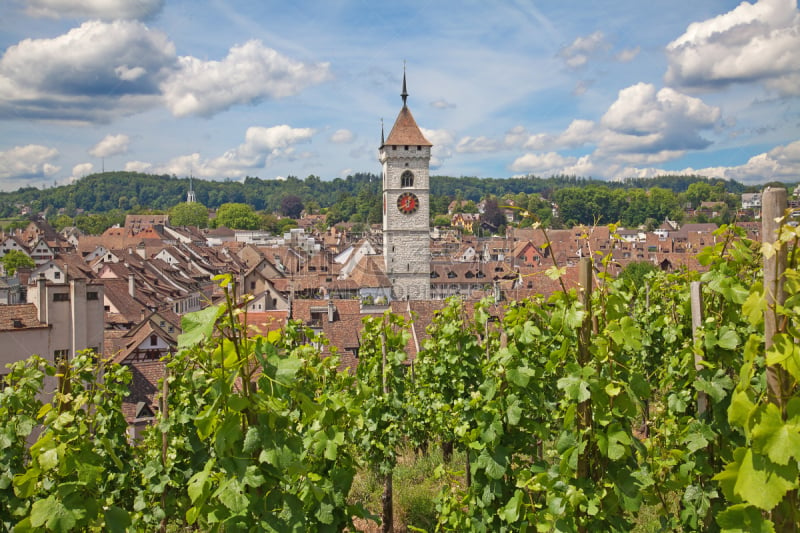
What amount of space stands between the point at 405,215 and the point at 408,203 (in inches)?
36.4

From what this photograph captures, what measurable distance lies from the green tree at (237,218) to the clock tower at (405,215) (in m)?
107

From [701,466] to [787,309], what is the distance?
2.04m

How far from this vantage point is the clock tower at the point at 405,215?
4662cm

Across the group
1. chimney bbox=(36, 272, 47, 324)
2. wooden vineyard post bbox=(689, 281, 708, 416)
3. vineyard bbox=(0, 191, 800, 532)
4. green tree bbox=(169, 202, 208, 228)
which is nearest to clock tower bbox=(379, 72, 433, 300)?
chimney bbox=(36, 272, 47, 324)

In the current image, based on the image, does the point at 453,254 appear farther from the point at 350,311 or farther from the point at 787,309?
the point at 787,309

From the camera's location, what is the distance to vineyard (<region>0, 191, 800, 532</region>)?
2.68m

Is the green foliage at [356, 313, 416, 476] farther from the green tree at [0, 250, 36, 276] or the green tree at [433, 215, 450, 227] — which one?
the green tree at [433, 215, 450, 227]

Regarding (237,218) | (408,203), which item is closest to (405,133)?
(408,203)

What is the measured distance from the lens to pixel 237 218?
149625 mm

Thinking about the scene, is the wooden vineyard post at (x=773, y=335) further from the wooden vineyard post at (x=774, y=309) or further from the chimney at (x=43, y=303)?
the chimney at (x=43, y=303)

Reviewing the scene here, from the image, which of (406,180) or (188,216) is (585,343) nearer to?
(406,180)

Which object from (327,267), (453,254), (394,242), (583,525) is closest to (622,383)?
(583,525)

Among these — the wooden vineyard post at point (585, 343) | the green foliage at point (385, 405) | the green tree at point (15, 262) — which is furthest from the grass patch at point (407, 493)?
the green tree at point (15, 262)

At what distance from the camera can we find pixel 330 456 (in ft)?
13.7
